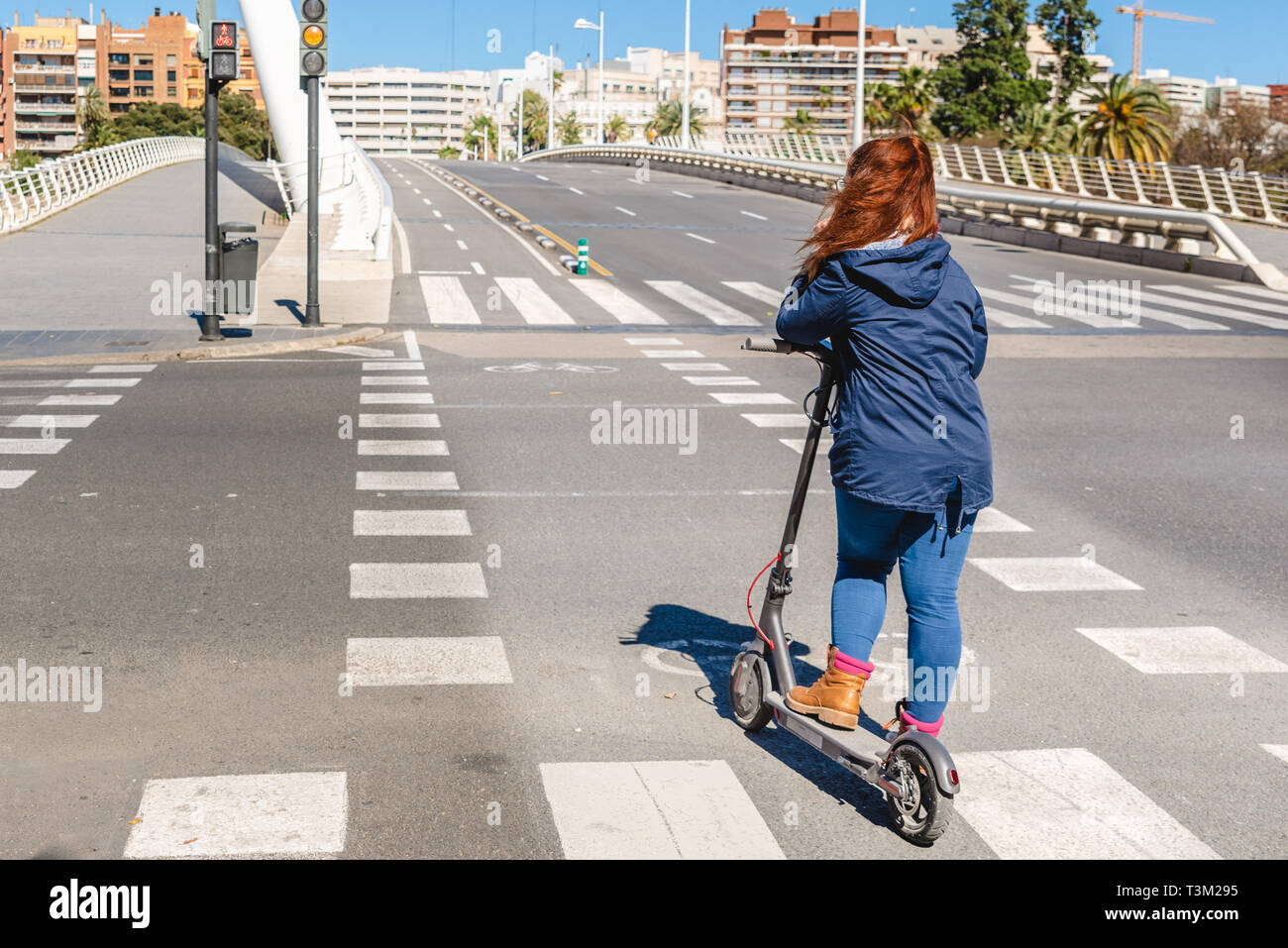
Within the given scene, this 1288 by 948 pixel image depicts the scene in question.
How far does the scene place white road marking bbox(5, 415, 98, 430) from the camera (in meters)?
11.1

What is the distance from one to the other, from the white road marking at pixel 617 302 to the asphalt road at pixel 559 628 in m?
6.29

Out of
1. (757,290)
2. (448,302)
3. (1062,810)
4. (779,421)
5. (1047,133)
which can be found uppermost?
(1047,133)

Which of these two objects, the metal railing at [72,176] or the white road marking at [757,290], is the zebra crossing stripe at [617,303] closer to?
the white road marking at [757,290]

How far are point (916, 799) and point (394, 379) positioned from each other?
33.8 feet

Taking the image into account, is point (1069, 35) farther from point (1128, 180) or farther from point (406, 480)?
point (406, 480)

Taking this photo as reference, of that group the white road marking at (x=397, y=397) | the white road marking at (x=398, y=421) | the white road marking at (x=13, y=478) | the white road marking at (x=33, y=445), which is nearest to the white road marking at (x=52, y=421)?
the white road marking at (x=33, y=445)

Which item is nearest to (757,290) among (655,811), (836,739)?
(836,739)

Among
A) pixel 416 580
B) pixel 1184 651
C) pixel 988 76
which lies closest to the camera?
pixel 1184 651

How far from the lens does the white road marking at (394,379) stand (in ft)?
45.0

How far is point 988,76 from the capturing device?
10019cm

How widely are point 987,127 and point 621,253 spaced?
257ft

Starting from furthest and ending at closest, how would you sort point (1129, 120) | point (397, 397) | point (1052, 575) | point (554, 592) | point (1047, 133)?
point (1047, 133)
point (1129, 120)
point (397, 397)
point (1052, 575)
point (554, 592)
